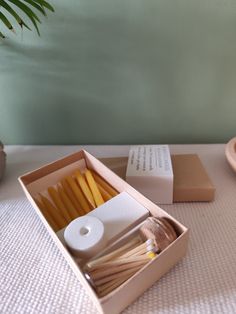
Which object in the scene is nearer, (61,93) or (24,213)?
(24,213)

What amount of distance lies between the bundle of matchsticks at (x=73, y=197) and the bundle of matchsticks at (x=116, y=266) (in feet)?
0.35

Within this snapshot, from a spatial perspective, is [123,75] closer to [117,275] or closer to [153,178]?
[153,178]

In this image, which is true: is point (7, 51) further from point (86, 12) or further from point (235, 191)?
point (235, 191)

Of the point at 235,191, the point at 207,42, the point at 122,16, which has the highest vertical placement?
the point at 122,16

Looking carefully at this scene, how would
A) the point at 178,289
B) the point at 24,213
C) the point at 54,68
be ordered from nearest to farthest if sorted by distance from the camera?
the point at 178,289, the point at 24,213, the point at 54,68

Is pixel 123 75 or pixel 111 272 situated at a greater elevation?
pixel 123 75

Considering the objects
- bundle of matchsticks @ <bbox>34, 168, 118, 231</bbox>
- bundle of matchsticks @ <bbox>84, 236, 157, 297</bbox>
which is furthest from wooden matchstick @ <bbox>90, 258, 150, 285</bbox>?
bundle of matchsticks @ <bbox>34, 168, 118, 231</bbox>

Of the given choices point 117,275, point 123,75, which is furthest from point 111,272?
point 123,75

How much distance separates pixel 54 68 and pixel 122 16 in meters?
0.19

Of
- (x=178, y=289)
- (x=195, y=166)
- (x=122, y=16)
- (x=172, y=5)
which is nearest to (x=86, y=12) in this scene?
(x=122, y=16)

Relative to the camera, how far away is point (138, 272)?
0.93 feet

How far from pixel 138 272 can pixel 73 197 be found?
0.20 meters

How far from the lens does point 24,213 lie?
476mm

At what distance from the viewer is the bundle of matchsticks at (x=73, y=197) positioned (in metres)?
0.41
